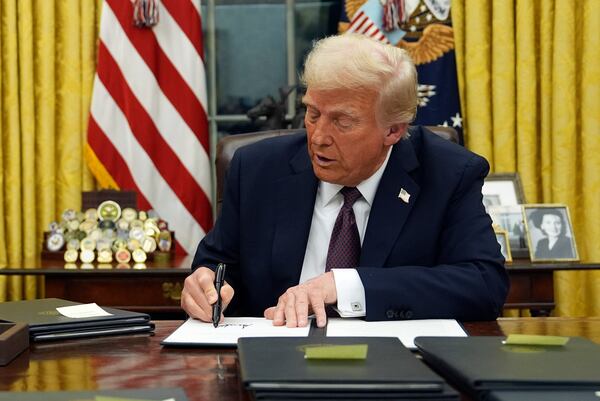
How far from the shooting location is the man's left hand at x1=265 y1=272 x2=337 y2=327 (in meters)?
1.81

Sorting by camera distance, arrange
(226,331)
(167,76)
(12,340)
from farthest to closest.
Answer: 1. (167,76)
2. (226,331)
3. (12,340)

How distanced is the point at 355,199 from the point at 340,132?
0.64 feet

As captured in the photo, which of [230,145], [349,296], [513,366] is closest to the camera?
[513,366]

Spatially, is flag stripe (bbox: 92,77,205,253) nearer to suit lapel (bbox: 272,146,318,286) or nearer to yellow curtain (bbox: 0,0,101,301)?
yellow curtain (bbox: 0,0,101,301)

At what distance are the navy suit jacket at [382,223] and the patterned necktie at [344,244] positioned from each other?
48mm

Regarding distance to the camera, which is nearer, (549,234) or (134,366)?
(134,366)

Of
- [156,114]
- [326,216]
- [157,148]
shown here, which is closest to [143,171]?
[157,148]

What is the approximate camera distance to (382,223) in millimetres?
2357

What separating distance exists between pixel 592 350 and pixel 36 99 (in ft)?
11.9

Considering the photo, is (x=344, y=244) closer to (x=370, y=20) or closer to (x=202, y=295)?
(x=202, y=295)

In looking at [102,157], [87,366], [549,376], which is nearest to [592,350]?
[549,376]

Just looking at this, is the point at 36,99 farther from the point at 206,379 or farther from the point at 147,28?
the point at 206,379

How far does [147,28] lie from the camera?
4473 millimetres

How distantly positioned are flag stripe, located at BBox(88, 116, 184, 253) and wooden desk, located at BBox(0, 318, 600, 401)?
2656 millimetres
